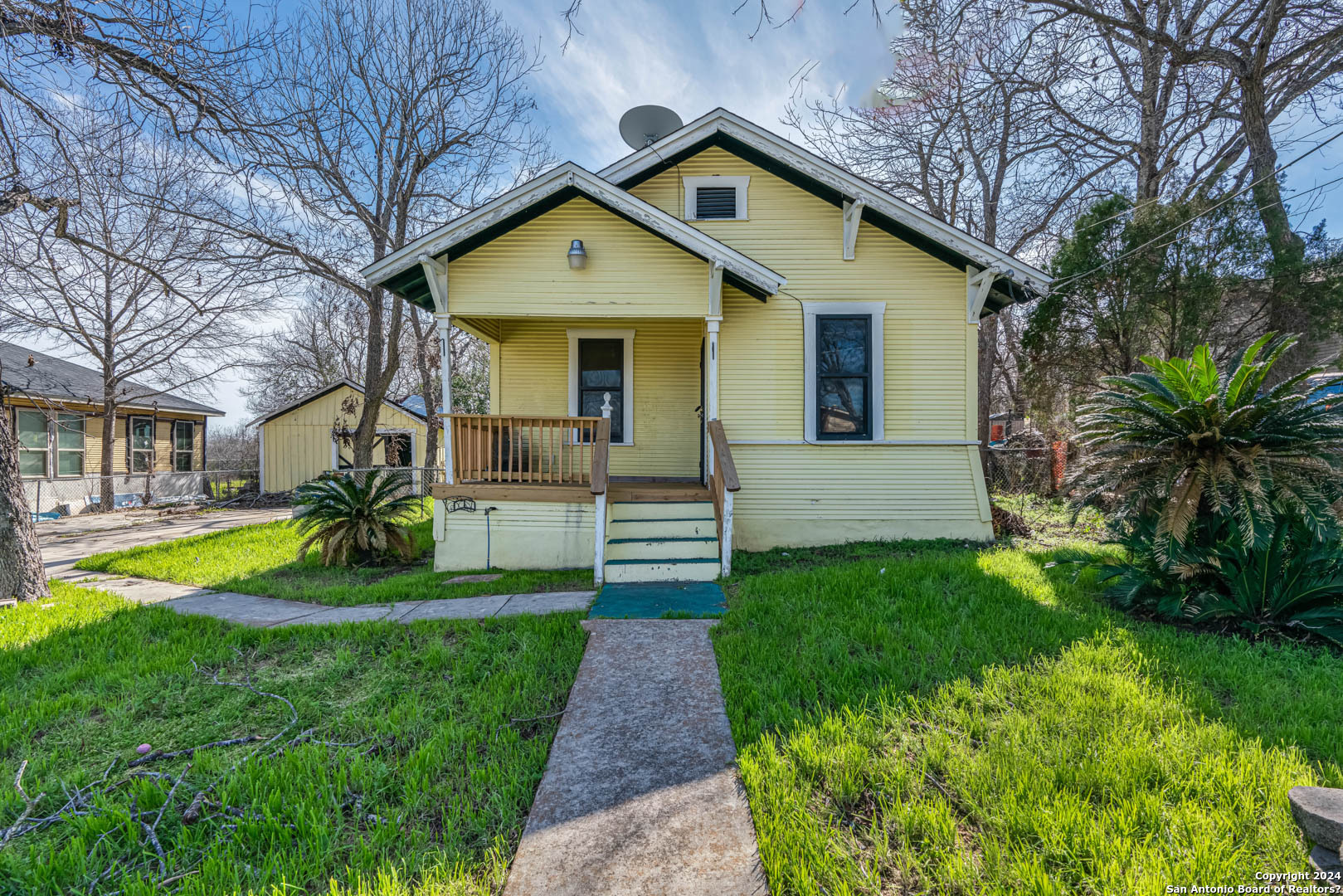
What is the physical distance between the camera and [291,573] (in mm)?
7074

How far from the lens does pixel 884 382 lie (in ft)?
25.7

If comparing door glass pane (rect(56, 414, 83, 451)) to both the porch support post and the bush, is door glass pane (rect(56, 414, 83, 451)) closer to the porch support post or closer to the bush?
the porch support post

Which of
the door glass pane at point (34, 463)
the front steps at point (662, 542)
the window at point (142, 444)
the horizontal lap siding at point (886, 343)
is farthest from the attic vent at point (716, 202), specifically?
the window at point (142, 444)

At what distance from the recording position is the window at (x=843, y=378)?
790cm

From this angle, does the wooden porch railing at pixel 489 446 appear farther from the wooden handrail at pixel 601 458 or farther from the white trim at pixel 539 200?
the white trim at pixel 539 200

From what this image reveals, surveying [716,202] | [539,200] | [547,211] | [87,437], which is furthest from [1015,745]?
[87,437]

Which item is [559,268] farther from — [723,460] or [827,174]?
[827,174]

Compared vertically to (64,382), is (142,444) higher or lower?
lower

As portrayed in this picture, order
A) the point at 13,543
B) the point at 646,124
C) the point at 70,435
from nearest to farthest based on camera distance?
the point at 13,543 → the point at 646,124 → the point at 70,435

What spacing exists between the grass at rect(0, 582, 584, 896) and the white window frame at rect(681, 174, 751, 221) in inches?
243

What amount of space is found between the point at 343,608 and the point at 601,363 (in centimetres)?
483

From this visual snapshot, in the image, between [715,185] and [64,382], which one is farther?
[64,382]

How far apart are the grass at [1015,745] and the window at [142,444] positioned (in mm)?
22212

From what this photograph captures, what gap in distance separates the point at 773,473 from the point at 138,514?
17179 mm
